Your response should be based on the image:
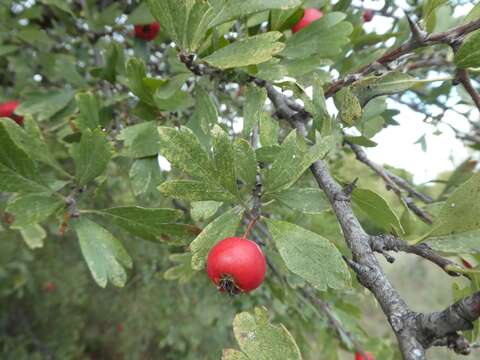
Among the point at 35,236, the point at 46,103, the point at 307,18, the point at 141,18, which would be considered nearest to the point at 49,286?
the point at 35,236

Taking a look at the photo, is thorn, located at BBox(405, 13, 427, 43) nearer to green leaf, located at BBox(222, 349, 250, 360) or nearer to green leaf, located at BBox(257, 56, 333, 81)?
green leaf, located at BBox(257, 56, 333, 81)

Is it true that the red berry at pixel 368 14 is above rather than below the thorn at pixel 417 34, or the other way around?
below

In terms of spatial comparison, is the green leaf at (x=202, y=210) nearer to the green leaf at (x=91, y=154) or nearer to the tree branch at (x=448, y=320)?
Result: the green leaf at (x=91, y=154)

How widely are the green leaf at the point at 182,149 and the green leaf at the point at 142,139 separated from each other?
282 mm

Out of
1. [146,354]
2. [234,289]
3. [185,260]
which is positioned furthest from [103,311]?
[234,289]

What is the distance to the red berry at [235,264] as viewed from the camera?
0.68 m

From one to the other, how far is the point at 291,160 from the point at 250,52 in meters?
0.21

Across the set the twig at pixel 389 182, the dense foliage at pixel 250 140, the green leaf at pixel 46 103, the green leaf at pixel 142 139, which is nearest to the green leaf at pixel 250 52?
the dense foliage at pixel 250 140

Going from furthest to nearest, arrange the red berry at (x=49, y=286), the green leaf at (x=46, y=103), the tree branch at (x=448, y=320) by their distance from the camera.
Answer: the red berry at (x=49, y=286) → the green leaf at (x=46, y=103) → the tree branch at (x=448, y=320)

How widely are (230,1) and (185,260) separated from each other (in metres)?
0.61

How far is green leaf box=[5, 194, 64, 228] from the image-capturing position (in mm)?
823

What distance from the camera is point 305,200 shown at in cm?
76

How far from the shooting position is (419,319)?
498mm

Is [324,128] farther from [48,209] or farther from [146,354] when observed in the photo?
[146,354]
